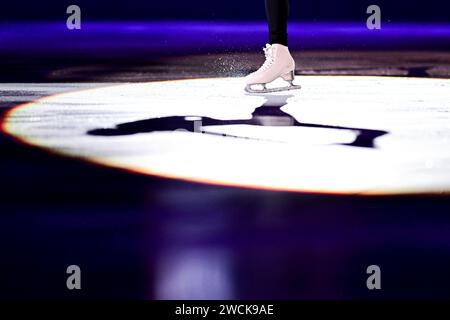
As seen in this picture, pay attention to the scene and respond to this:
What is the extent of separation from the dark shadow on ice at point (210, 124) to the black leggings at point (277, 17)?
0.51m

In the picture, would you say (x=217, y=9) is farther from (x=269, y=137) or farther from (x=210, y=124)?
(x=269, y=137)

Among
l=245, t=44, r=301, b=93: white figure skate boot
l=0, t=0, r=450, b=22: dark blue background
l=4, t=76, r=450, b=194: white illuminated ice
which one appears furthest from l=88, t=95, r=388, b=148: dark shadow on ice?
l=0, t=0, r=450, b=22: dark blue background

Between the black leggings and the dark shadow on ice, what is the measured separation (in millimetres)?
512

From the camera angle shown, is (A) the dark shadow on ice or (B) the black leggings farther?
(B) the black leggings

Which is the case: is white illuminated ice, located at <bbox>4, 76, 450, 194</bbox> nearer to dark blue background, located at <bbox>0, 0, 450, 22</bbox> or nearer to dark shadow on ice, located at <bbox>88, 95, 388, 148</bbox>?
dark shadow on ice, located at <bbox>88, 95, 388, 148</bbox>

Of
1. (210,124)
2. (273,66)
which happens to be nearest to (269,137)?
(210,124)

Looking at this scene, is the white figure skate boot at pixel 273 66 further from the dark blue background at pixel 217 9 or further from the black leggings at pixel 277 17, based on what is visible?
the dark blue background at pixel 217 9

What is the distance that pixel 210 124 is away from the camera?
2861 mm

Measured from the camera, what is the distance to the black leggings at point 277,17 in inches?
139

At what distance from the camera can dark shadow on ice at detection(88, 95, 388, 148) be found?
266cm

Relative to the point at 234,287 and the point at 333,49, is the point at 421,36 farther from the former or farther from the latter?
the point at 234,287

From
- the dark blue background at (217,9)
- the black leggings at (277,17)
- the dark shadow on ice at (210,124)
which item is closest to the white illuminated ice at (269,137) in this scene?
the dark shadow on ice at (210,124)

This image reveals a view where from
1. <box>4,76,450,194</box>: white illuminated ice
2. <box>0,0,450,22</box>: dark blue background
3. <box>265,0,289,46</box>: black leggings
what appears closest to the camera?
<box>4,76,450,194</box>: white illuminated ice

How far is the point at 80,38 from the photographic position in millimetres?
7625
